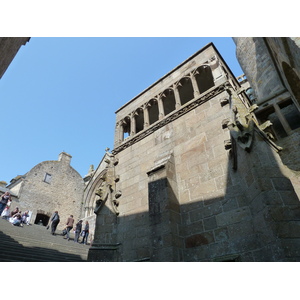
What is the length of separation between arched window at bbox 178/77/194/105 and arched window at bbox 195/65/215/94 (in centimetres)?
39

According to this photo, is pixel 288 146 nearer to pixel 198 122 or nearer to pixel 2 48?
pixel 198 122

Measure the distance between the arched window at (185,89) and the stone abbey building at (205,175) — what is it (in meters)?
0.05

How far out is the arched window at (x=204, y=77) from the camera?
8.53 m

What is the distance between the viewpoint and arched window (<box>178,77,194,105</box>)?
8.93 metres

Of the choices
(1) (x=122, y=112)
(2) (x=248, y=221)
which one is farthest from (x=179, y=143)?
(1) (x=122, y=112)

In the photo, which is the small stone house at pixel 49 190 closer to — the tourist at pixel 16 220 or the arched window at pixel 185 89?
the tourist at pixel 16 220

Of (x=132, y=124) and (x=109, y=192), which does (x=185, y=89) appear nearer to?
(x=132, y=124)

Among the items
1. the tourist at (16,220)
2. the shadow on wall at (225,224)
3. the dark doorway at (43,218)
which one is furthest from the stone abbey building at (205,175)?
the dark doorway at (43,218)

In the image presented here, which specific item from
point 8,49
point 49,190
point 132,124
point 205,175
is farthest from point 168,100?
point 49,190

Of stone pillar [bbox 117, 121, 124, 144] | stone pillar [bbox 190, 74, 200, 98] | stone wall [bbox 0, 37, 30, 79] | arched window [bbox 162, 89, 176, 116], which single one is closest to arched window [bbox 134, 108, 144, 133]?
stone pillar [bbox 117, 121, 124, 144]

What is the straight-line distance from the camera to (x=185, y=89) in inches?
380

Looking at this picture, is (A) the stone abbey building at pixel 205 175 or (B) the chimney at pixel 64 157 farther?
(B) the chimney at pixel 64 157

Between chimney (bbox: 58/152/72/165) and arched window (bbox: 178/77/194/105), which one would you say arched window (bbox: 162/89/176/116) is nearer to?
arched window (bbox: 178/77/194/105)

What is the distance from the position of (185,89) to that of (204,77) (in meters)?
0.91
